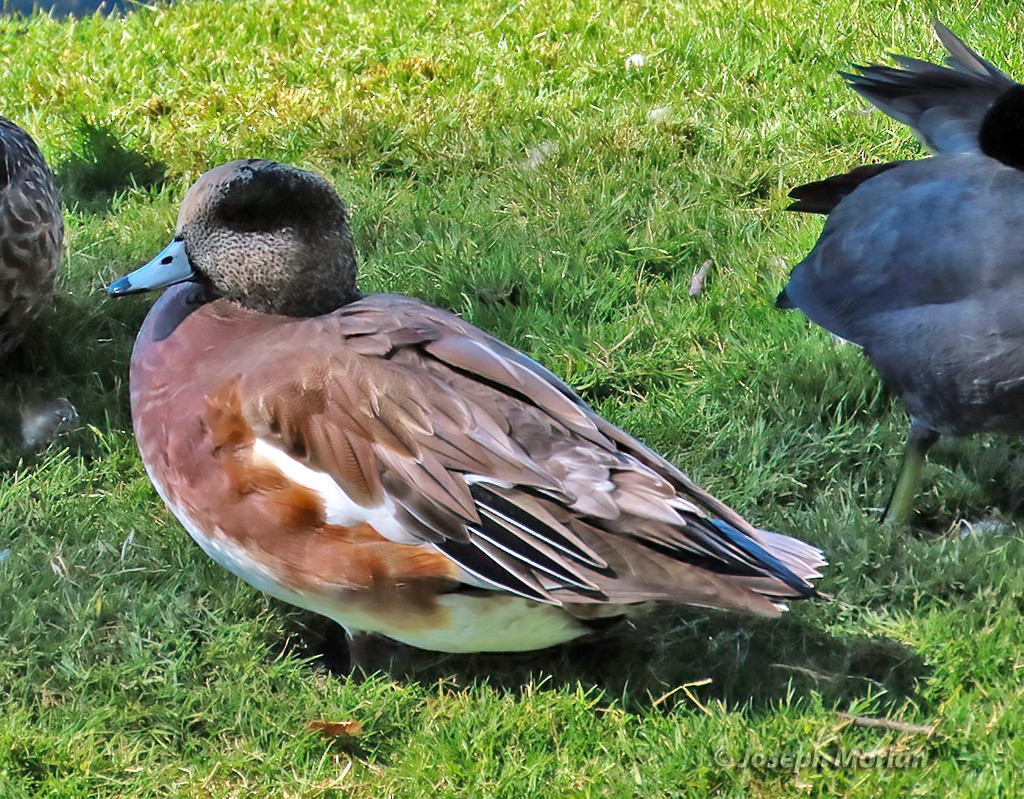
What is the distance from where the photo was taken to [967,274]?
305 centimetres

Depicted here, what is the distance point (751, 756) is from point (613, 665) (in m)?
0.40

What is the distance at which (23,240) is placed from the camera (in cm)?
369

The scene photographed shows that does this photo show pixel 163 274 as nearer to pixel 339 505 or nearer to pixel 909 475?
pixel 339 505

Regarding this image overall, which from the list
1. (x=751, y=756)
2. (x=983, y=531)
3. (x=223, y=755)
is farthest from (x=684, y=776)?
(x=983, y=531)

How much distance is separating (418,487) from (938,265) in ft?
4.51

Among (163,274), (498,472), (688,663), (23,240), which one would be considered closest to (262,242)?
(163,274)

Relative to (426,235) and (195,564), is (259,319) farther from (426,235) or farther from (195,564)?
(426,235)

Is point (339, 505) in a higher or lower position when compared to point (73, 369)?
higher

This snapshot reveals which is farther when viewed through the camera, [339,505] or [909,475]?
[909,475]

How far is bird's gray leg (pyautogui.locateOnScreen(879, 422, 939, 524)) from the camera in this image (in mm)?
3230

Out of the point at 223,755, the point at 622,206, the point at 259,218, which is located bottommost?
the point at 223,755

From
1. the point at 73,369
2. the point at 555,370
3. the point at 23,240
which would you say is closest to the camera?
the point at 23,240

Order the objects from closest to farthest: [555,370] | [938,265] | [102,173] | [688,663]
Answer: [688,663]
[938,265]
[555,370]
[102,173]

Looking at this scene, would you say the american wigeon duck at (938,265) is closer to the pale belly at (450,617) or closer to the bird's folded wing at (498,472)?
the bird's folded wing at (498,472)
